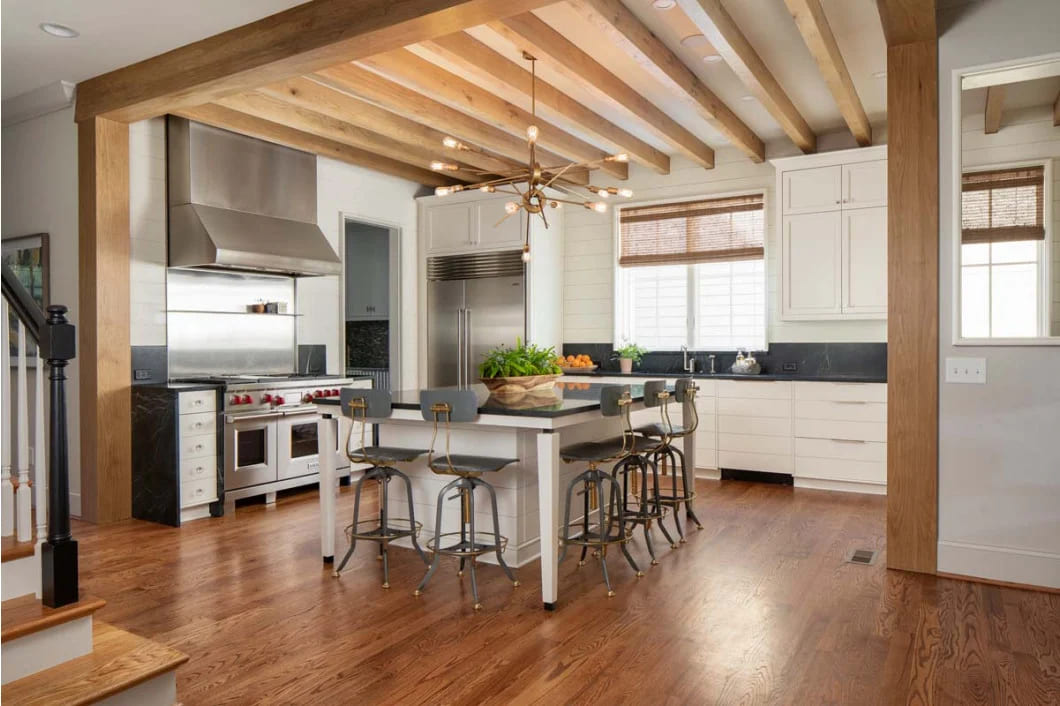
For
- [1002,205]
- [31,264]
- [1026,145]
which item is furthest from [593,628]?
[31,264]

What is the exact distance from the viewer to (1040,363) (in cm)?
338

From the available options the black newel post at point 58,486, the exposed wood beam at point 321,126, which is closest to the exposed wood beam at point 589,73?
the exposed wood beam at point 321,126

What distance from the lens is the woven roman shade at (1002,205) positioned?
348 centimetres

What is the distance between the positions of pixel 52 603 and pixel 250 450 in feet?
8.86

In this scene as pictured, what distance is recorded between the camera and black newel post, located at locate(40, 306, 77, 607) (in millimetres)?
2434

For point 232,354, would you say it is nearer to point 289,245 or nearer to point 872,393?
point 289,245

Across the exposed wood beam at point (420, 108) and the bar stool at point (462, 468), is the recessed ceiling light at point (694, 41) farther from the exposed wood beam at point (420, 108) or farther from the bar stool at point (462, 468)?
the bar stool at point (462, 468)

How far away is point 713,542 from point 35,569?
126 inches

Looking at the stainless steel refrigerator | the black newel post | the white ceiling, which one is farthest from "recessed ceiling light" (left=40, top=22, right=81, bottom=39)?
the stainless steel refrigerator

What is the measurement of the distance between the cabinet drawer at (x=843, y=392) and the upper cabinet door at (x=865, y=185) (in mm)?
1373

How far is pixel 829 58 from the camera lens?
13.4ft

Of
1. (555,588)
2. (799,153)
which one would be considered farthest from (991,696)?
(799,153)

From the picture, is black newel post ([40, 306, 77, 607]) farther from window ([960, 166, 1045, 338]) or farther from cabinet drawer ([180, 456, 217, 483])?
window ([960, 166, 1045, 338])

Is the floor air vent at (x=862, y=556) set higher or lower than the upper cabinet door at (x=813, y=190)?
lower
